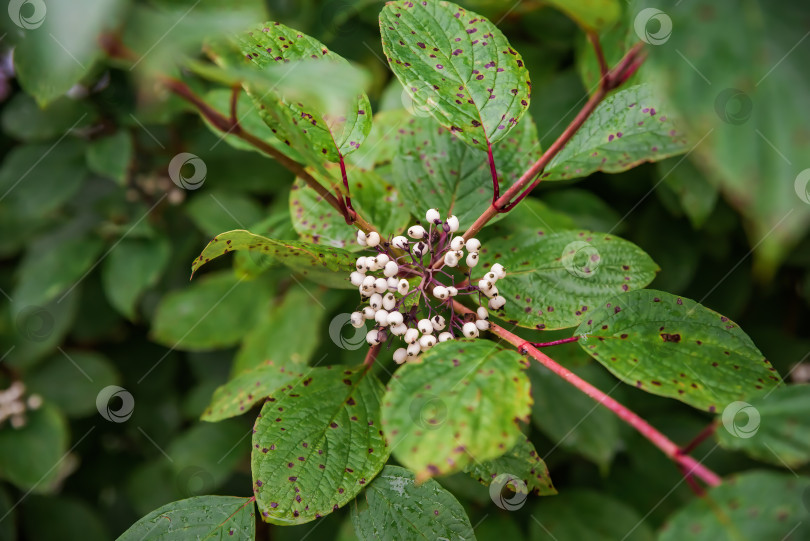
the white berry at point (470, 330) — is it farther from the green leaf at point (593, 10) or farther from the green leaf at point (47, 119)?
the green leaf at point (47, 119)

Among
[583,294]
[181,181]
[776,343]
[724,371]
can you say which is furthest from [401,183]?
[776,343]

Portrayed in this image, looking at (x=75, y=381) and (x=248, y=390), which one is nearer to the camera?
(x=248, y=390)

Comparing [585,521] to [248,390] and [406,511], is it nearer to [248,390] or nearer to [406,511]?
[406,511]

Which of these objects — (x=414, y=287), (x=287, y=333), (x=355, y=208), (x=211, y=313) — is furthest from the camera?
(x=211, y=313)

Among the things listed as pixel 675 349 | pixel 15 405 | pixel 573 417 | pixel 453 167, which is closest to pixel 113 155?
pixel 15 405

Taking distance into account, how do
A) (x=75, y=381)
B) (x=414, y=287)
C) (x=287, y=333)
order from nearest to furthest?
(x=414, y=287), (x=287, y=333), (x=75, y=381)

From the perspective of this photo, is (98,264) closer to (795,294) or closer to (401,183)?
(401,183)
